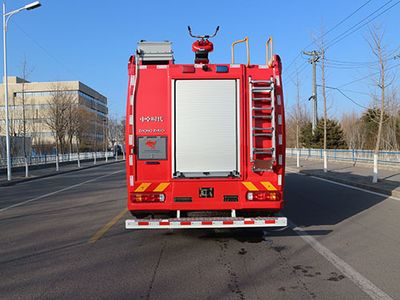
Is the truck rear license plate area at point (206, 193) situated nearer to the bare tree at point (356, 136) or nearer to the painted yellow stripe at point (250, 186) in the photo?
the painted yellow stripe at point (250, 186)

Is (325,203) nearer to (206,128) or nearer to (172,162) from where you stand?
(206,128)

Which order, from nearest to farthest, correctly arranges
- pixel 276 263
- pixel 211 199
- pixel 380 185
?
pixel 276 263 → pixel 211 199 → pixel 380 185

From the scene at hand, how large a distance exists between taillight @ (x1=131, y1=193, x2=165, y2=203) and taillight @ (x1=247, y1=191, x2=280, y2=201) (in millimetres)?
1432

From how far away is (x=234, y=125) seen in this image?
672cm

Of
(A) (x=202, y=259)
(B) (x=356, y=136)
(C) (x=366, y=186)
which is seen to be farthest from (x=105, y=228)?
(B) (x=356, y=136)

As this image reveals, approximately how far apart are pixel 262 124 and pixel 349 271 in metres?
2.56

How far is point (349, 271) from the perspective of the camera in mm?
5516

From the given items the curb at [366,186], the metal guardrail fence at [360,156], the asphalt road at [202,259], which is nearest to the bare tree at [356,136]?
the metal guardrail fence at [360,156]

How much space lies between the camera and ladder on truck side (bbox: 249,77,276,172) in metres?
6.58

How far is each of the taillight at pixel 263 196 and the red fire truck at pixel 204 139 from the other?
0.02 meters

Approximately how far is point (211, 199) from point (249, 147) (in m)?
1.05

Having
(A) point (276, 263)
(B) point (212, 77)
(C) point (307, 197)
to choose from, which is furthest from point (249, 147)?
(C) point (307, 197)

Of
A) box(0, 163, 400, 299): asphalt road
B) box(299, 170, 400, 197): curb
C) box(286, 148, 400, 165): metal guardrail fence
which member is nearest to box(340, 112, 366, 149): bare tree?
box(286, 148, 400, 165): metal guardrail fence

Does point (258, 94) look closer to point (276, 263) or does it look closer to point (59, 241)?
point (276, 263)
